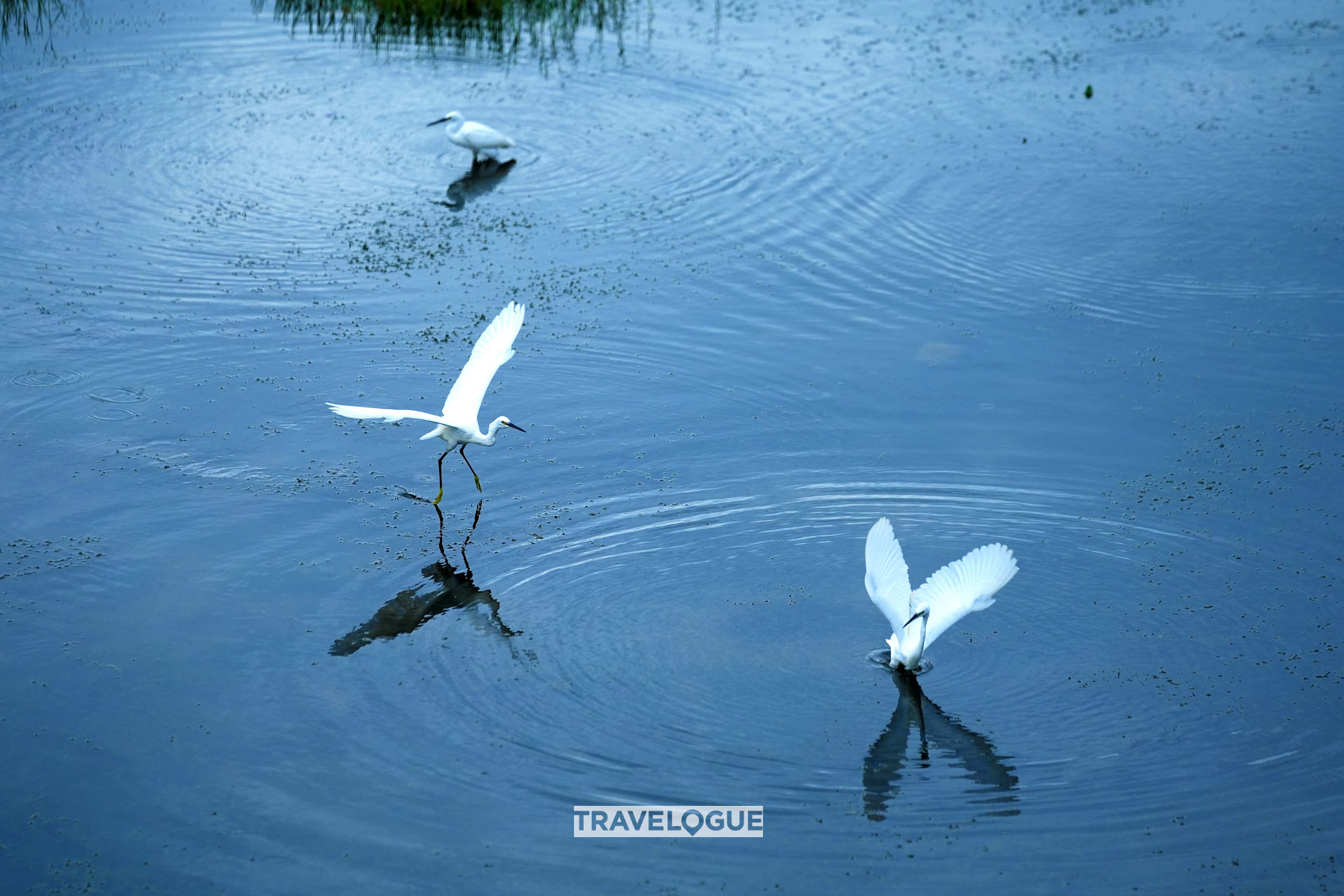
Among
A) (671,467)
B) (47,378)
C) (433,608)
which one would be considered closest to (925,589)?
(671,467)

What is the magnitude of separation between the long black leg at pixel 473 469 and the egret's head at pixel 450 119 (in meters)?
7.63

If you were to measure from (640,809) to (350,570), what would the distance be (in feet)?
11.4

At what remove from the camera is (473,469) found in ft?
38.4

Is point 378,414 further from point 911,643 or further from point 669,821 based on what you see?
point 911,643

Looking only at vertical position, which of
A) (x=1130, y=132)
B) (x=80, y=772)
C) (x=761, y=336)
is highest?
(x=1130, y=132)

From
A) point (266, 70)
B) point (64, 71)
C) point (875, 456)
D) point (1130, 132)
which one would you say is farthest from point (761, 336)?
point (64, 71)

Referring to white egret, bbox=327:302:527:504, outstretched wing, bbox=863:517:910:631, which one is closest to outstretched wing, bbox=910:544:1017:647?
outstretched wing, bbox=863:517:910:631

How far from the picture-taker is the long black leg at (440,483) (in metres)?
11.1

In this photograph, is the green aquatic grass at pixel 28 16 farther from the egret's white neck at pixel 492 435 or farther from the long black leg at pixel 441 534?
the long black leg at pixel 441 534

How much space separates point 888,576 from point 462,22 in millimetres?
17059

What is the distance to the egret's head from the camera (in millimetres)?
18203

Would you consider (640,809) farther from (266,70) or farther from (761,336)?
(266,70)

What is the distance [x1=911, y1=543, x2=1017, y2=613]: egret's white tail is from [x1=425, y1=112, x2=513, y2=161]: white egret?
10.9m

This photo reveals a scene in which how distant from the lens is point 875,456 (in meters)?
11.8
